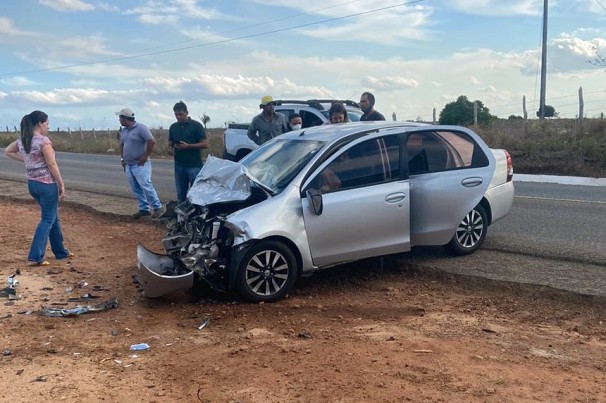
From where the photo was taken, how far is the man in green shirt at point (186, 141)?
9430 millimetres

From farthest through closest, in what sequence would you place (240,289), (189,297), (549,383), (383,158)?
(383,158) → (189,297) → (240,289) → (549,383)

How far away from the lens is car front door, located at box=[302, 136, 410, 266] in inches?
236

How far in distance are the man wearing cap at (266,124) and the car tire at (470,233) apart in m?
3.28

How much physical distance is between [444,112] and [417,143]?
2350 cm

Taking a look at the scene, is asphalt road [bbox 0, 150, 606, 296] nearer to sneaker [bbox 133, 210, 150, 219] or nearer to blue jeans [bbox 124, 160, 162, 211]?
sneaker [bbox 133, 210, 150, 219]

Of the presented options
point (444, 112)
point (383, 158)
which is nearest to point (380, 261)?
point (383, 158)

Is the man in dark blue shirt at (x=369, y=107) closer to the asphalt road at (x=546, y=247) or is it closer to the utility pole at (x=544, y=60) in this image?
the asphalt road at (x=546, y=247)

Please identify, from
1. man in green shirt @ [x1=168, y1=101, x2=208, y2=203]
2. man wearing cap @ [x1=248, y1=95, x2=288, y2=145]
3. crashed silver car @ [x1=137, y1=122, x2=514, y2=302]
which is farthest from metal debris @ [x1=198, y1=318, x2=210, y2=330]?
man in green shirt @ [x1=168, y1=101, x2=208, y2=203]

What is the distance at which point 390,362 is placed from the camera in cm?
420

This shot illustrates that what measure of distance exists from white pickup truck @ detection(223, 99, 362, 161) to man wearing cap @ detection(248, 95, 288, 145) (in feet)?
13.8

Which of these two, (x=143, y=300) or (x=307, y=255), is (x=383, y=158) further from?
(x=143, y=300)

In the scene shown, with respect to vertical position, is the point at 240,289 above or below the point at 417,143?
below

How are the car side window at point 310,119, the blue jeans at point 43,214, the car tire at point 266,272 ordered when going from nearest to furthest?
1. the car tire at point 266,272
2. the blue jeans at point 43,214
3. the car side window at point 310,119

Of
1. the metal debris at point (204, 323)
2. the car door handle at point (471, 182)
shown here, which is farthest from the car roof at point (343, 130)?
the metal debris at point (204, 323)
